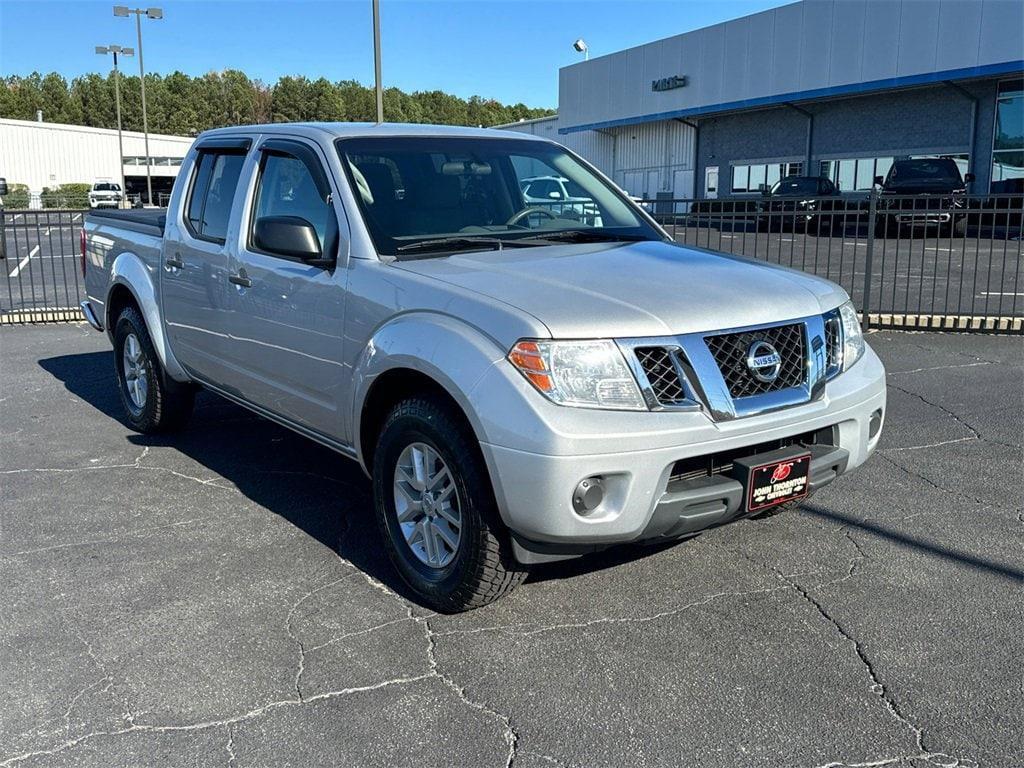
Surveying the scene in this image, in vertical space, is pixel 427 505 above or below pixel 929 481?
above

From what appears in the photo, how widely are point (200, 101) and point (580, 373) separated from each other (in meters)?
133

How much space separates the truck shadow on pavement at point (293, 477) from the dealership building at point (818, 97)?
26874 mm

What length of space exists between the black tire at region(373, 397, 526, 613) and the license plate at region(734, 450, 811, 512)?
898mm

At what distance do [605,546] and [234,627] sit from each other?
1474 millimetres

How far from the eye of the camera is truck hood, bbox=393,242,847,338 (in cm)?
335

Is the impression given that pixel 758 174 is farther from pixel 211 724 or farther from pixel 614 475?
pixel 211 724

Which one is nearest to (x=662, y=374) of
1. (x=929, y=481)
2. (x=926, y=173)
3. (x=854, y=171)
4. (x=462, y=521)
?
(x=462, y=521)

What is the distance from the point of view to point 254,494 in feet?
17.2

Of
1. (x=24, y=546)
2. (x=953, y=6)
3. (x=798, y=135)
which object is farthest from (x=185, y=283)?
(x=798, y=135)

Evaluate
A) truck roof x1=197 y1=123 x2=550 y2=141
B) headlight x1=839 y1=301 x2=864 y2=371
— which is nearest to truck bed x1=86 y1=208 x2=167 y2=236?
truck roof x1=197 y1=123 x2=550 y2=141

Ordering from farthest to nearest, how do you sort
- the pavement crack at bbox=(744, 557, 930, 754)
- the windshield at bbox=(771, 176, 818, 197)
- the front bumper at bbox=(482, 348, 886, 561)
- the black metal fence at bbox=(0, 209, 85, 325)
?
the windshield at bbox=(771, 176, 818, 197)
the black metal fence at bbox=(0, 209, 85, 325)
the front bumper at bbox=(482, 348, 886, 561)
the pavement crack at bbox=(744, 557, 930, 754)

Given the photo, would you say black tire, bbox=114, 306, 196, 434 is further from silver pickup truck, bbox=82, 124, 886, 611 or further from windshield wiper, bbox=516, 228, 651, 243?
windshield wiper, bbox=516, 228, 651, 243

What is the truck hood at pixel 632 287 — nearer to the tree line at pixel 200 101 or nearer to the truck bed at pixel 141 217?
the truck bed at pixel 141 217

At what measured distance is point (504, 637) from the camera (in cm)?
358
